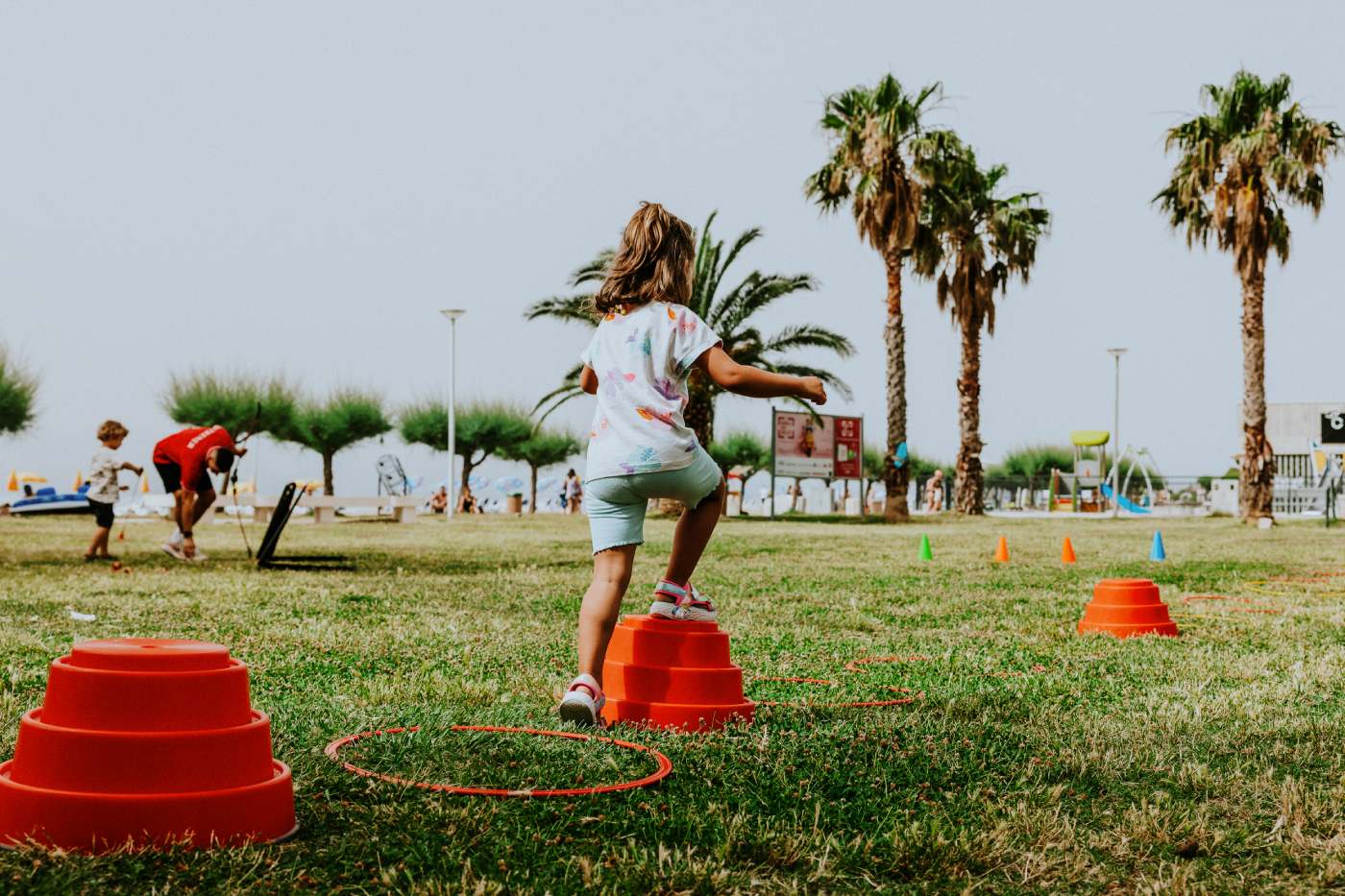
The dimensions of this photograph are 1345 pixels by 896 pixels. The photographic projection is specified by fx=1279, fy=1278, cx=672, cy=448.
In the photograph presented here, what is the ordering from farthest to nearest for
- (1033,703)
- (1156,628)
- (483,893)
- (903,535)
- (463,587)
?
(903,535) < (463,587) < (1156,628) < (1033,703) < (483,893)

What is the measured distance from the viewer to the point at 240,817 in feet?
8.71

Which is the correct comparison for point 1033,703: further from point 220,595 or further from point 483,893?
point 220,595

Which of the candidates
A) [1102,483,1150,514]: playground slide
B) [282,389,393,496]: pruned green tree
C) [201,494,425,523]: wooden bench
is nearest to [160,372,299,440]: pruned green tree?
[282,389,393,496]: pruned green tree

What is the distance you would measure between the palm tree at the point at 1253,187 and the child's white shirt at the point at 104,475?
25.6 meters

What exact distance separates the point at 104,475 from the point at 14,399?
36921mm

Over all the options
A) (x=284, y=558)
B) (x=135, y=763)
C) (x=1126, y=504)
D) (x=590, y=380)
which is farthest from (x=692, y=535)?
(x=1126, y=504)

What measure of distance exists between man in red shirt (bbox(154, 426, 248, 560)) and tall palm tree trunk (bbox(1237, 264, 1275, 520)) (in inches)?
980

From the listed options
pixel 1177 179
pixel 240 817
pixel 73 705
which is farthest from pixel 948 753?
pixel 1177 179

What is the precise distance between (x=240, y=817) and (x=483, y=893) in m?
0.58

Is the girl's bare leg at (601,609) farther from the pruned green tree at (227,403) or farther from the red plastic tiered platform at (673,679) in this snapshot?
the pruned green tree at (227,403)

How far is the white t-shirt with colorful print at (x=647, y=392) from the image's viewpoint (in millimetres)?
4168

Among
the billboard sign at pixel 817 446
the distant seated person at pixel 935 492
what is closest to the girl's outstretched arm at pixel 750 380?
the billboard sign at pixel 817 446

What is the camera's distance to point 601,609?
4.16 m

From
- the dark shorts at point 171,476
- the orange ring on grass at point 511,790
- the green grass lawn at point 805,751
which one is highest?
the dark shorts at point 171,476
